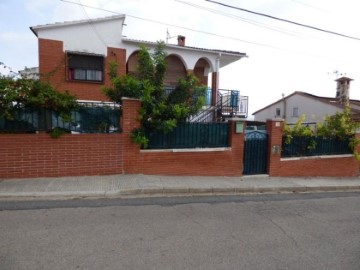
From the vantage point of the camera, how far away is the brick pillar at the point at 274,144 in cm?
953

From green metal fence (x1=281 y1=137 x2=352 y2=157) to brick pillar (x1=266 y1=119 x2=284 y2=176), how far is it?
0.44m

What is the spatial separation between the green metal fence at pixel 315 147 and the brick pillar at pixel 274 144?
44cm

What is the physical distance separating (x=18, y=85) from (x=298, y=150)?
911 cm

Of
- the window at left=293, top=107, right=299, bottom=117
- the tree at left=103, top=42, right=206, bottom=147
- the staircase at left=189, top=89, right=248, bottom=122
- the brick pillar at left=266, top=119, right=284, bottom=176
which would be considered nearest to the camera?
the tree at left=103, top=42, right=206, bottom=147

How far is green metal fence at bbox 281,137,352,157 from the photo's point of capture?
33.1 feet

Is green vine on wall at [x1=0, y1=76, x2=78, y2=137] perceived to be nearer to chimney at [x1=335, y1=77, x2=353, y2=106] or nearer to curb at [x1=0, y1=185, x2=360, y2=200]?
curb at [x1=0, y1=185, x2=360, y2=200]

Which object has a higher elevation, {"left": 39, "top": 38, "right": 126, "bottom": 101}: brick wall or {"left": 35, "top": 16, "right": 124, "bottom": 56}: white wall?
{"left": 35, "top": 16, "right": 124, "bottom": 56}: white wall

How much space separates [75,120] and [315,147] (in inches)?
331

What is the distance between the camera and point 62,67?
12.1 meters

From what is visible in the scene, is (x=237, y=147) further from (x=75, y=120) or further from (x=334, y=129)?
(x=75, y=120)

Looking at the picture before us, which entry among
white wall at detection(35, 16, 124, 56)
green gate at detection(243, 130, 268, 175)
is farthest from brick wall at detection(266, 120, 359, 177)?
white wall at detection(35, 16, 124, 56)

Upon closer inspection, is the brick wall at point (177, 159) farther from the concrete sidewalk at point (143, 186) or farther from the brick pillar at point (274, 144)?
the brick pillar at point (274, 144)

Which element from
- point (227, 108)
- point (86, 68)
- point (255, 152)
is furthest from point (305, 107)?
A: point (86, 68)

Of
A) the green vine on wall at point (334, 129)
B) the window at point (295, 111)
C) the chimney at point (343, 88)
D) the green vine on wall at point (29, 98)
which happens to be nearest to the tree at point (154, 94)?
the green vine on wall at point (29, 98)
